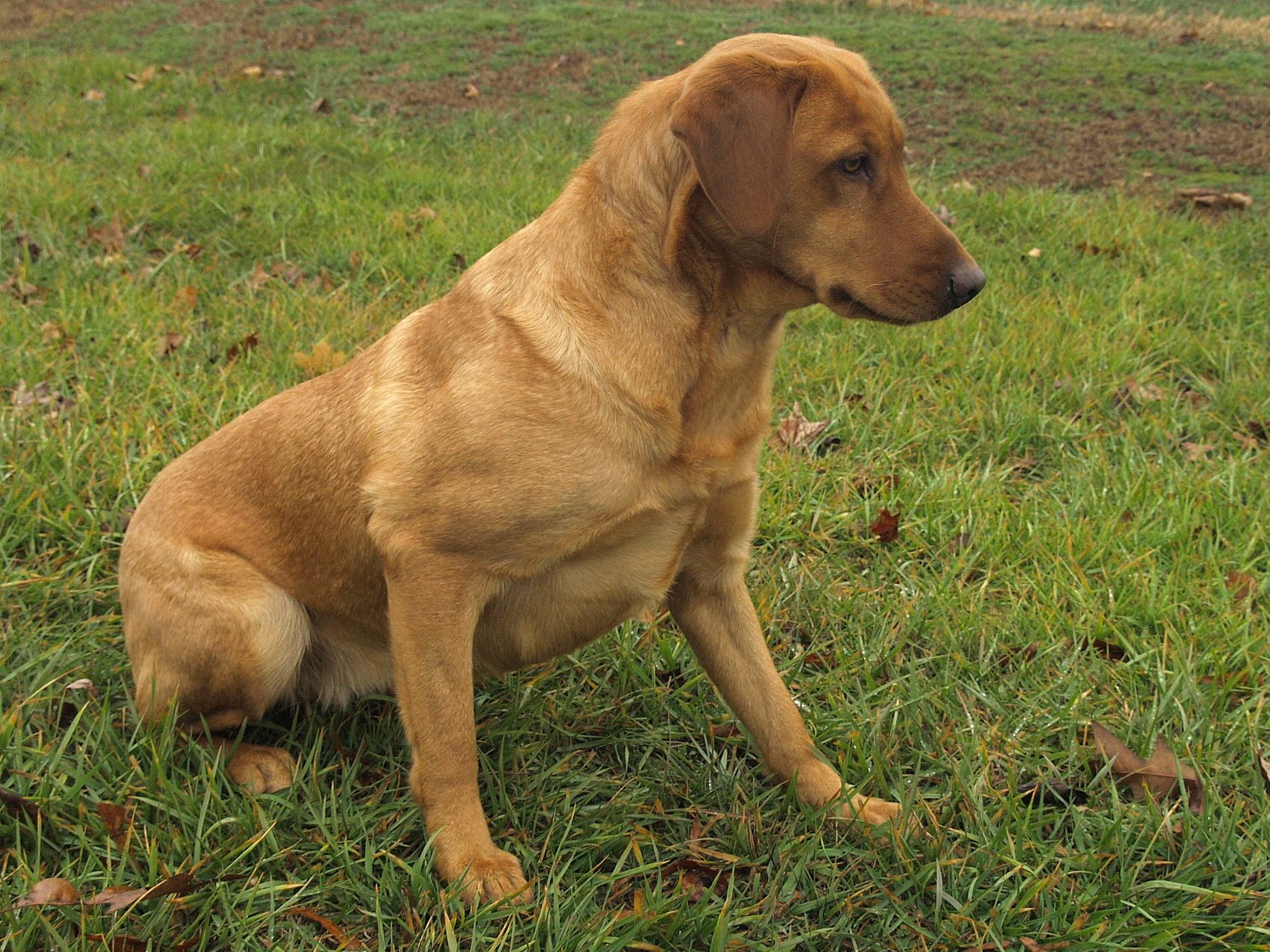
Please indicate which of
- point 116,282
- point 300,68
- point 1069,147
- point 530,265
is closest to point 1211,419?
point 530,265

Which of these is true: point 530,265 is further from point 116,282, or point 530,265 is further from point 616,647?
point 116,282

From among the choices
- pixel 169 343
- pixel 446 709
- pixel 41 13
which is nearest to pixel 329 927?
pixel 446 709

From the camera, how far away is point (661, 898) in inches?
86.1

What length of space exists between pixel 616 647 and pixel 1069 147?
5894 millimetres

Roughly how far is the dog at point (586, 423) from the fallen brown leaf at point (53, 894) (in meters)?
0.50

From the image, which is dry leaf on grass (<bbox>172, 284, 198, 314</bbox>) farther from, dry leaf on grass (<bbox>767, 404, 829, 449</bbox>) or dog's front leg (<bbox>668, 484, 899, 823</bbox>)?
dog's front leg (<bbox>668, 484, 899, 823</bbox>)

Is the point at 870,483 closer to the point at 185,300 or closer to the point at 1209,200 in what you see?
the point at 185,300

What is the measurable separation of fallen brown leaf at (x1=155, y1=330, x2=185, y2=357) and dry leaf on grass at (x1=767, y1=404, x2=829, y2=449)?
8.80ft

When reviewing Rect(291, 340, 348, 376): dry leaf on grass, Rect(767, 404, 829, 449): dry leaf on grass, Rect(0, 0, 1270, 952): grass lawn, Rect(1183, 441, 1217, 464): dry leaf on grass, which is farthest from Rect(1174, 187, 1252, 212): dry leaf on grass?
Rect(291, 340, 348, 376): dry leaf on grass

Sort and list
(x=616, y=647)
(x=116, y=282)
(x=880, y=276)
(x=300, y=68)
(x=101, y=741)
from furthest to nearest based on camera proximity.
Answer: (x=300, y=68) < (x=116, y=282) < (x=616, y=647) < (x=101, y=741) < (x=880, y=276)

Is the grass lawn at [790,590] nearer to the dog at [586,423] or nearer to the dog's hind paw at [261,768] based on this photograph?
the dog's hind paw at [261,768]

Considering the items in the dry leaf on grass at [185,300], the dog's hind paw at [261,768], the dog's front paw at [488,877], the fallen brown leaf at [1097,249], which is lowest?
the dog's front paw at [488,877]

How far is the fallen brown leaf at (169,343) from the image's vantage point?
14.6 ft

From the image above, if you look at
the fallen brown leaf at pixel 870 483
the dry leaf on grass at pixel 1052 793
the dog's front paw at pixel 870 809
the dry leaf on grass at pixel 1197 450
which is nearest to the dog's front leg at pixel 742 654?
the dog's front paw at pixel 870 809
